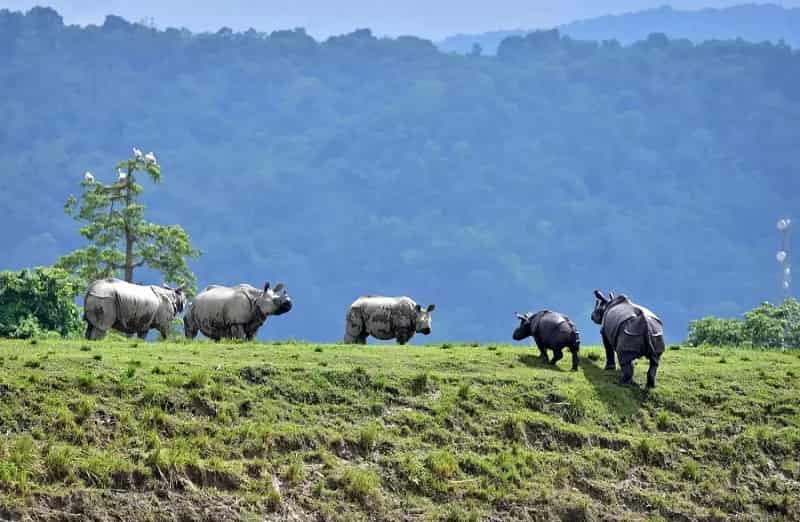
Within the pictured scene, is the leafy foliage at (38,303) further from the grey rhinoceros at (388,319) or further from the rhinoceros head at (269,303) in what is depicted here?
the grey rhinoceros at (388,319)

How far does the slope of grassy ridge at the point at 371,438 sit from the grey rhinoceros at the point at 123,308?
396 centimetres

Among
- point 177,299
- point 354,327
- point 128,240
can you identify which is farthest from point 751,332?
point 177,299

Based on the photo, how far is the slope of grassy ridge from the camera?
2675 cm

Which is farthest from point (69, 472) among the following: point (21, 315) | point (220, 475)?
point (21, 315)

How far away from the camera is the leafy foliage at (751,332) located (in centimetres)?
5838

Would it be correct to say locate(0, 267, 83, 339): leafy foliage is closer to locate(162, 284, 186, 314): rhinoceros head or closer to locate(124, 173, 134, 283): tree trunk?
locate(162, 284, 186, 314): rhinoceros head

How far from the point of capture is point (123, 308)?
40000 millimetres

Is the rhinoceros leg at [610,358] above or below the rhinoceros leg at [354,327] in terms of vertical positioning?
below

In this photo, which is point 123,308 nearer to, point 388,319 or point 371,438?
point 388,319

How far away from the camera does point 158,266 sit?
6206 cm

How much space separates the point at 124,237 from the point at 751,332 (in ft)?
84.3

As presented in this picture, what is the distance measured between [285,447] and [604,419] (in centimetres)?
747

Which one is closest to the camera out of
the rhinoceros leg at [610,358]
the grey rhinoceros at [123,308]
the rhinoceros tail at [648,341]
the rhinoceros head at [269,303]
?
the rhinoceros tail at [648,341]

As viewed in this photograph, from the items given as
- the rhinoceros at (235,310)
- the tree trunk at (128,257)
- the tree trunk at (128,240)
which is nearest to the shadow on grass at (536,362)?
the rhinoceros at (235,310)
